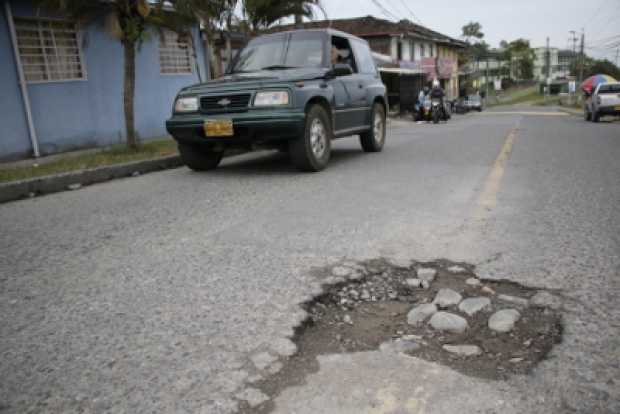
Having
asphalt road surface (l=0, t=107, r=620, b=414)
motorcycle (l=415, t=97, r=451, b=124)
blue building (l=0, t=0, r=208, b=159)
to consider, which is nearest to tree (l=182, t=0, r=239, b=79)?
blue building (l=0, t=0, r=208, b=159)

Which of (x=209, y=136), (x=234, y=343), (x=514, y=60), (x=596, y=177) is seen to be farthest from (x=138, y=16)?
(x=514, y=60)

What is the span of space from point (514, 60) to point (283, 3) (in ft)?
361

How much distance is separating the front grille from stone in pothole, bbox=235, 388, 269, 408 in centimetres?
494

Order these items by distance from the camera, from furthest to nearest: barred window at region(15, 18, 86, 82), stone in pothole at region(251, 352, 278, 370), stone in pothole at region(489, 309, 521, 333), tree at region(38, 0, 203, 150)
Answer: barred window at region(15, 18, 86, 82)
tree at region(38, 0, 203, 150)
stone in pothole at region(489, 309, 521, 333)
stone in pothole at region(251, 352, 278, 370)

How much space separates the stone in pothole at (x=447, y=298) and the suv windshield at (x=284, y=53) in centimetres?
514

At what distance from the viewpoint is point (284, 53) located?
24.5 feet

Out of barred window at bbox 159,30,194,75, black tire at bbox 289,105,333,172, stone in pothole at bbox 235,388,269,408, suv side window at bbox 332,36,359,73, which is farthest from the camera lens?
barred window at bbox 159,30,194,75

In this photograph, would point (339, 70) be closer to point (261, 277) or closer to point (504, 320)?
point (261, 277)

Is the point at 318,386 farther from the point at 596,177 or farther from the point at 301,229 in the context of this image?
the point at 596,177

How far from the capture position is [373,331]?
2328 mm

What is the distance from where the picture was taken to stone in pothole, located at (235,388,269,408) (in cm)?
177

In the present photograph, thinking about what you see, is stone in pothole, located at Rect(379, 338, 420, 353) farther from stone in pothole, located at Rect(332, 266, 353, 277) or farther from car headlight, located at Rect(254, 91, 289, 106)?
car headlight, located at Rect(254, 91, 289, 106)

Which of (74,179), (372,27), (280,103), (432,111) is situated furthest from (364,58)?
(372,27)

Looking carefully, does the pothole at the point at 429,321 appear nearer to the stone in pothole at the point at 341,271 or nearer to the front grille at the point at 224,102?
the stone in pothole at the point at 341,271
